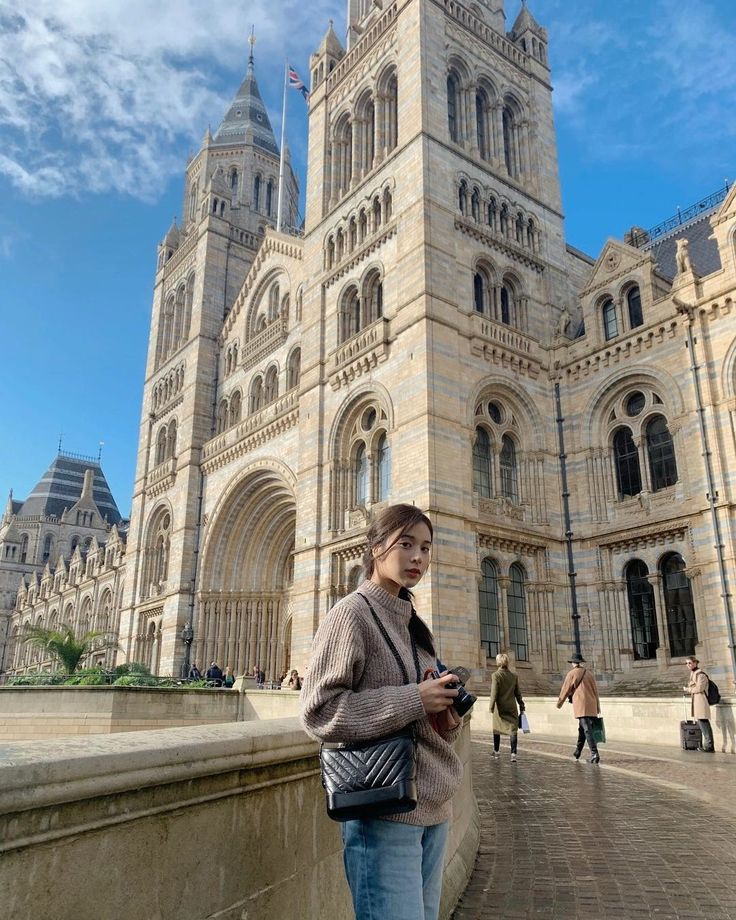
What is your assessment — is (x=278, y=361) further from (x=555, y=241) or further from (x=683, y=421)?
(x=683, y=421)

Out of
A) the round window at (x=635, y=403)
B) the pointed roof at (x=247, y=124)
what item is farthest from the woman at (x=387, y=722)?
the pointed roof at (x=247, y=124)

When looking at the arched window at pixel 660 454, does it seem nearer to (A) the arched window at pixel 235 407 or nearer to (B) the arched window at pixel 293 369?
(B) the arched window at pixel 293 369

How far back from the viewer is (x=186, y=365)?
39875 millimetres

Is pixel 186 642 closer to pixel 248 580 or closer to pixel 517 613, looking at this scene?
pixel 248 580

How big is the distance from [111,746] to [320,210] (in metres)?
29.9

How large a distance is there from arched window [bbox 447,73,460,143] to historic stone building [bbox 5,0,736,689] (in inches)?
3.3

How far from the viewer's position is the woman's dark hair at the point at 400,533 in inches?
112

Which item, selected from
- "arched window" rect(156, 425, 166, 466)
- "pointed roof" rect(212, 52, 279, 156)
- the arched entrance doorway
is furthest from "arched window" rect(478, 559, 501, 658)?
"pointed roof" rect(212, 52, 279, 156)

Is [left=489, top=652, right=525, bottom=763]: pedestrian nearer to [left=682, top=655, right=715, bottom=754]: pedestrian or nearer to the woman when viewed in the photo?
[left=682, top=655, right=715, bottom=754]: pedestrian

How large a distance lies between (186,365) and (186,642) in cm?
1526

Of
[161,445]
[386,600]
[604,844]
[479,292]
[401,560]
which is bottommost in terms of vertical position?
[604,844]

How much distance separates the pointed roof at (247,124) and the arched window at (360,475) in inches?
1206

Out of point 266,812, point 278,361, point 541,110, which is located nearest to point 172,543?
point 278,361

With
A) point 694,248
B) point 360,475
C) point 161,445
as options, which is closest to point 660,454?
point 694,248
